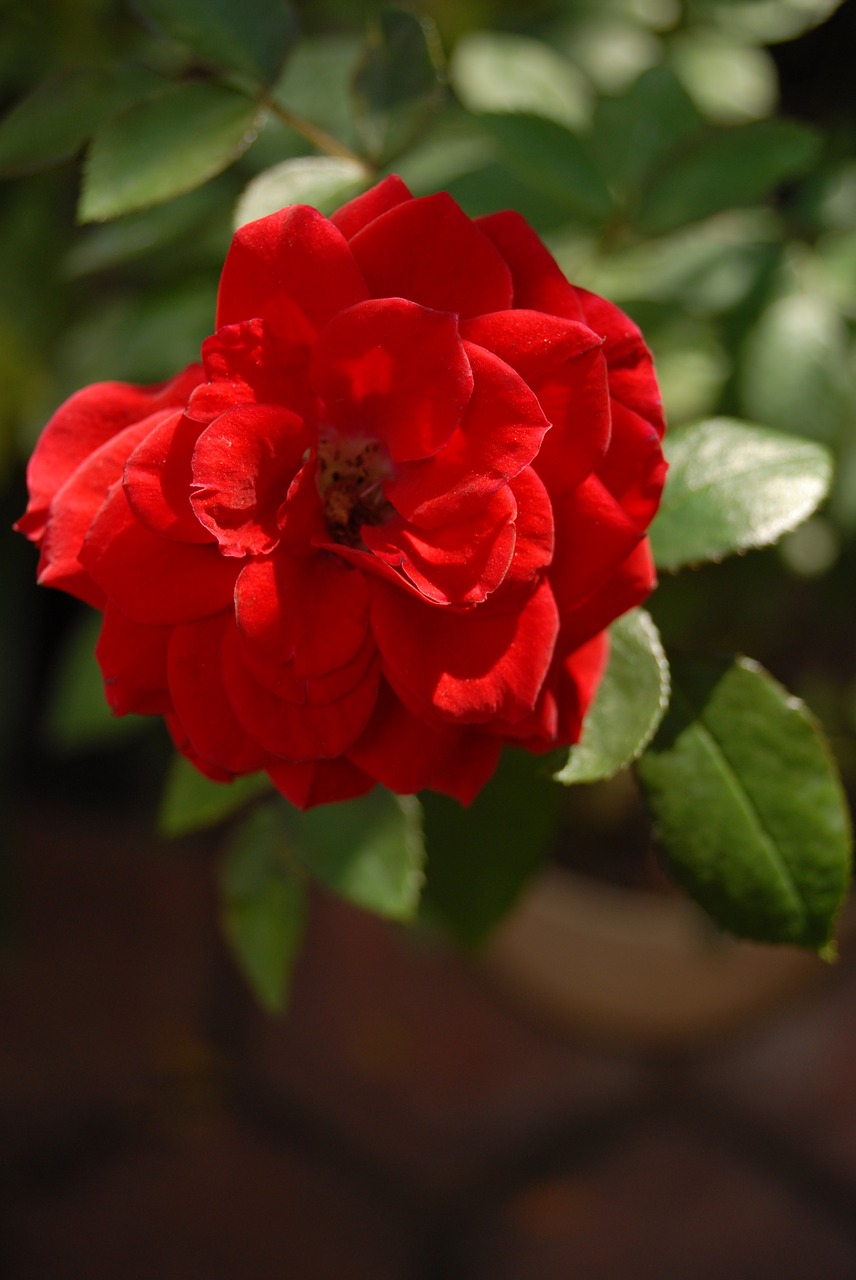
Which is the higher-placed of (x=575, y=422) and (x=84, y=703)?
(x=575, y=422)

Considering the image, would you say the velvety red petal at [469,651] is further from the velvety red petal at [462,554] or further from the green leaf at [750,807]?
the green leaf at [750,807]

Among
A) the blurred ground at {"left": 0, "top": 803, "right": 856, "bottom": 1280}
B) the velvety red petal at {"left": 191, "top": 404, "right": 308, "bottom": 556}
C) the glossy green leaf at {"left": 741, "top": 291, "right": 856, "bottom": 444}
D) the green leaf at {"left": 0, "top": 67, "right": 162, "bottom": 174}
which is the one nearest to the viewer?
the velvety red petal at {"left": 191, "top": 404, "right": 308, "bottom": 556}

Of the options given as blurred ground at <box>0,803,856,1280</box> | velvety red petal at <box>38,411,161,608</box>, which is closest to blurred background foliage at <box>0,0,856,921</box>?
velvety red petal at <box>38,411,161,608</box>

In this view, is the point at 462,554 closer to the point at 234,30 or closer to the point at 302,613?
the point at 302,613

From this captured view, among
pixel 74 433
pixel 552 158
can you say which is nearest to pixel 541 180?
pixel 552 158

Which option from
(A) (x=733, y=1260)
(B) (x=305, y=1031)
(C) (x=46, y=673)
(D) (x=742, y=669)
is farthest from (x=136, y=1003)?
(D) (x=742, y=669)

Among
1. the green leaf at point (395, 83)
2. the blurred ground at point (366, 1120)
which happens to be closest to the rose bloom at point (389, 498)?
the green leaf at point (395, 83)

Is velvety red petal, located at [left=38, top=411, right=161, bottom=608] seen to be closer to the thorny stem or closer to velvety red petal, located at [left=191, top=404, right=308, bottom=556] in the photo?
velvety red petal, located at [left=191, top=404, right=308, bottom=556]
